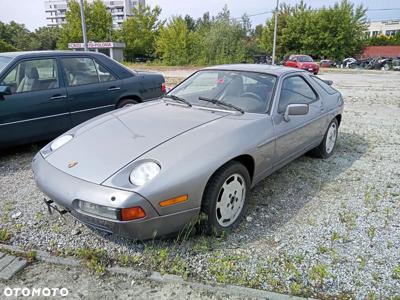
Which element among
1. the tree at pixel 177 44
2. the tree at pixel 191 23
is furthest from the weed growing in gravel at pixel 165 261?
the tree at pixel 191 23

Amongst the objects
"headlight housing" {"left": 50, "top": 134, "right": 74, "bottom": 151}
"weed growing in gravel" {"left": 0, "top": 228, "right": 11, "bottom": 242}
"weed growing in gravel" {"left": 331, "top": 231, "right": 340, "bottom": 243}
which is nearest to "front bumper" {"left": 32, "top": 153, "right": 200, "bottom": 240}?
"headlight housing" {"left": 50, "top": 134, "right": 74, "bottom": 151}

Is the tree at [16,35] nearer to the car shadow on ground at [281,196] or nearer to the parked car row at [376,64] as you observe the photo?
the parked car row at [376,64]

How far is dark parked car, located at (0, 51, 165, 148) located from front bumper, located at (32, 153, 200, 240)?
7.67ft

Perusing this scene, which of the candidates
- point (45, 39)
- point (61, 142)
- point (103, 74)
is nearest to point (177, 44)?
point (45, 39)

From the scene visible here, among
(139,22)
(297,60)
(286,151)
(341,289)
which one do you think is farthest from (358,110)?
(139,22)

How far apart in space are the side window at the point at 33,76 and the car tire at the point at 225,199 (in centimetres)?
340

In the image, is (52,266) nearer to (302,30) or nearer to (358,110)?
(358,110)

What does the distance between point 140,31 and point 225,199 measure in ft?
168

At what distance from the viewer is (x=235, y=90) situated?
3557 mm

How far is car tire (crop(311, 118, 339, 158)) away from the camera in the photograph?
4.63 m

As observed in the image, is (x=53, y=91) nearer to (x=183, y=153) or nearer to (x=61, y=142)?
(x=61, y=142)

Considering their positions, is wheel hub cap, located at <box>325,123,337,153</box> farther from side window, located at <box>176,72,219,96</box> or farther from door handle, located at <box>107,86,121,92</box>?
door handle, located at <box>107,86,121,92</box>

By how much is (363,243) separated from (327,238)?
296 millimetres

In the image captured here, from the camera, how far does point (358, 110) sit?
28.6 ft
